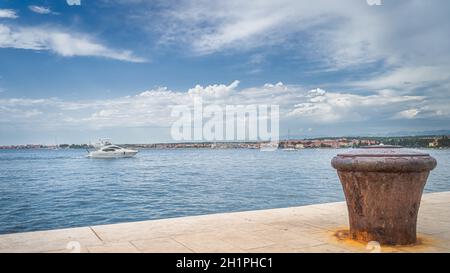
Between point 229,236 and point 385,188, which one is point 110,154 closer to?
point 229,236

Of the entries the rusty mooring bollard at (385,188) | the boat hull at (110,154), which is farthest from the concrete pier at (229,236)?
the boat hull at (110,154)

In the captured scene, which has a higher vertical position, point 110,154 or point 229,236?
point 229,236

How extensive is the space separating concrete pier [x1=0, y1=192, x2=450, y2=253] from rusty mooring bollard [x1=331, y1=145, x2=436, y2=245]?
6.8 inches

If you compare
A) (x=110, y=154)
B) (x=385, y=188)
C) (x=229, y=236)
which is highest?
(x=385, y=188)

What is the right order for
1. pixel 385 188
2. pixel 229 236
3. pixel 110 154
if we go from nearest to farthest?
pixel 385 188 → pixel 229 236 → pixel 110 154

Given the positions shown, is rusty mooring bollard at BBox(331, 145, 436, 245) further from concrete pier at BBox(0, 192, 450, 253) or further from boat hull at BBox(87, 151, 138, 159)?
boat hull at BBox(87, 151, 138, 159)

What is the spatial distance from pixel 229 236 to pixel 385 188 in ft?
6.08

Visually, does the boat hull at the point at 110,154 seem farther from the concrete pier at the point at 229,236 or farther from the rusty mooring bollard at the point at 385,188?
the rusty mooring bollard at the point at 385,188

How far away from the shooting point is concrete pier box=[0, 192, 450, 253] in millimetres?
4145

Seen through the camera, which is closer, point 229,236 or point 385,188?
point 385,188

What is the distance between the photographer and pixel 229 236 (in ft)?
15.3

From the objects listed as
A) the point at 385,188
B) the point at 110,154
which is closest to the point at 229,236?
the point at 385,188
